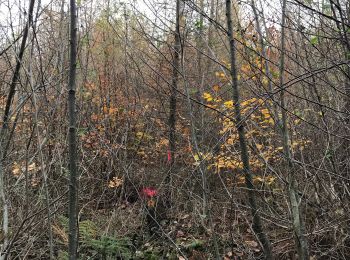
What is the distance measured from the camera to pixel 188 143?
21.3 ft

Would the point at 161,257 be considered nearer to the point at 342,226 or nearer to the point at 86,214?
the point at 86,214

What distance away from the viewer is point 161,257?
5.35 metres

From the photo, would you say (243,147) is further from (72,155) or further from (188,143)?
(188,143)

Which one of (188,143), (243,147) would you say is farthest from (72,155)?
(188,143)

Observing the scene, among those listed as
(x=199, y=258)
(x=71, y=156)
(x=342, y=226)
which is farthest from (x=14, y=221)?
(x=342, y=226)

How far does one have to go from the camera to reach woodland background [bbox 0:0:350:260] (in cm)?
252

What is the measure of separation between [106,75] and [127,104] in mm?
1028

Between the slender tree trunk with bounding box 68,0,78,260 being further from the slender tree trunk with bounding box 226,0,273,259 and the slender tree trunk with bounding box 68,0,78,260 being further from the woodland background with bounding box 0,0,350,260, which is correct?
the slender tree trunk with bounding box 226,0,273,259

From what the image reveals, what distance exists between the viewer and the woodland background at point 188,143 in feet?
8.28

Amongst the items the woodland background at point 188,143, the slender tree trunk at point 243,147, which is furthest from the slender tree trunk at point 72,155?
the slender tree trunk at point 243,147

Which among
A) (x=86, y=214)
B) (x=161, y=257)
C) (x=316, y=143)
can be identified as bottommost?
(x=161, y=257)

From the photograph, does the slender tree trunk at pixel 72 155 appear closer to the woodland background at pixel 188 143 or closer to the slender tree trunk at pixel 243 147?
the woodland background at pixel 188 143

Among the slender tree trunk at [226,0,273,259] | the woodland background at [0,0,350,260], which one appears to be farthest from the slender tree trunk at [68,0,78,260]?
the slender tree trunk at [226,0,273,259]

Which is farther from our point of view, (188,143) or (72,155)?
(188,143)
